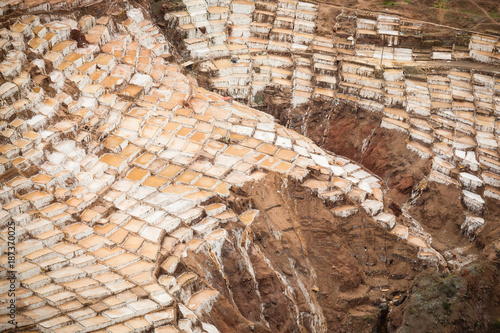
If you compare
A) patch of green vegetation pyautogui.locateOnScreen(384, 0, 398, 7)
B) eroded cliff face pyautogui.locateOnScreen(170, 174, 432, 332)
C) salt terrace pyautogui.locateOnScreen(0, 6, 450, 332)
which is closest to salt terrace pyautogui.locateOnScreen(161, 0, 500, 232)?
patch of green vegetation pyautogui.locateOnScreen(384, 0, 398, 7)

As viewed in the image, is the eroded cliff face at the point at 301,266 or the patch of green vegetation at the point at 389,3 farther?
the patch of green vegetation at the point at 389,3

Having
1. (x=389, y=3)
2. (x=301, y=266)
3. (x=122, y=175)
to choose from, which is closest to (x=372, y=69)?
(x=389, y=3)

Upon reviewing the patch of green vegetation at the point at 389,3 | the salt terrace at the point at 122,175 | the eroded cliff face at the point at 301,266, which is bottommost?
the eroded cliff face at the point at 301,266

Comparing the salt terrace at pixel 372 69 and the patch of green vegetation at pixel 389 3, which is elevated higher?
the patch of green vegetation at pixel 389 3

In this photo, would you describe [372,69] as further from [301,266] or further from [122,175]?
[122,175]

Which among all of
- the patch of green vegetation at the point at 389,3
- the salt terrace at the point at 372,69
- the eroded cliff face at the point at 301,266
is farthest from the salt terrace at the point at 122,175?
the patch of green vegetation at the point at 389,3

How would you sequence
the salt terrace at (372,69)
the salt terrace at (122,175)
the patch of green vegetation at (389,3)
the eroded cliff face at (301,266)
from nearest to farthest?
the salt terrace at (122,175) < the eroded cliff face at (301,266) < the salt terrace at (372,69) < the patch of green vegetation at (389,3)

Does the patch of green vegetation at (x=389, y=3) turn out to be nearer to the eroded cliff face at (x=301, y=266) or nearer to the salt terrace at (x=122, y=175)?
the salt terrace at (x=122, y=175)

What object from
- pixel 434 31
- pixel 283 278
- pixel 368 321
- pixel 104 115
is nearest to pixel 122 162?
pixel 104 115

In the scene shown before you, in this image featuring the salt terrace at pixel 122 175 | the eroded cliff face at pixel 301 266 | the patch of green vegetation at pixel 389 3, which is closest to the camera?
the salt terrace at pixel 122 175
